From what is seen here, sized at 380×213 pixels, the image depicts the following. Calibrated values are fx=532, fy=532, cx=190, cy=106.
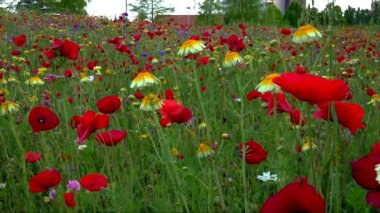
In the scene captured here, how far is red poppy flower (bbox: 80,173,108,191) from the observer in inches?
53.3

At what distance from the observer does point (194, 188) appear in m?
1.77

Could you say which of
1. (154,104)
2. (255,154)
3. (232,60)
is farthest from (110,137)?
(232,60)

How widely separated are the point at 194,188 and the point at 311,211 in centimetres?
93

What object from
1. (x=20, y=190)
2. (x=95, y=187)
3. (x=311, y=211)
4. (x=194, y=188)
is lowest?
(x=20, y=190)

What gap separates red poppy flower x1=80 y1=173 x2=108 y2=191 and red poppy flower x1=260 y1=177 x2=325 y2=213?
1.93 feet

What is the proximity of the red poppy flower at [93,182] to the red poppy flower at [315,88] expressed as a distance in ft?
2.00

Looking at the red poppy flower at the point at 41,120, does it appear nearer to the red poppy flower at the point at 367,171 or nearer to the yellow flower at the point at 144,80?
the yellow flower at the point at 144,80

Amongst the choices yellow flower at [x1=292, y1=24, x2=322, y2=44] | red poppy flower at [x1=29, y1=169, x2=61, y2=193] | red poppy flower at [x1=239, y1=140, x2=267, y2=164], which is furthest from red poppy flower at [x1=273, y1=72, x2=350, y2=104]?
yellow flower at [x1=292, y1=24, x2=322, y2=44]

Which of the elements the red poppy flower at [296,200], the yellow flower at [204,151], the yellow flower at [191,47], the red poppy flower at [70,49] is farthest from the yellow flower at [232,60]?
the red poppy flower at [296,200]

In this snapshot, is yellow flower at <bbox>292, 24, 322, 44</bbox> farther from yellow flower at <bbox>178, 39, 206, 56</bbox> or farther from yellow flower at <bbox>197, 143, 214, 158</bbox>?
yellow flower at <bbox>197, 143, 214, 158</bbox>

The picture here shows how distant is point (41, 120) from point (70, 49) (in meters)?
0.45

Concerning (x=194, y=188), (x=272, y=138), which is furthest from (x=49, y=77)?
(x=194, y=188)

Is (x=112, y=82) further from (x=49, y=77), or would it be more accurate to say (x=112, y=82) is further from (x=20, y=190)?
(x=20, y=190)

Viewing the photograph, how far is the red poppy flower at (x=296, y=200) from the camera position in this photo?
0.86m
